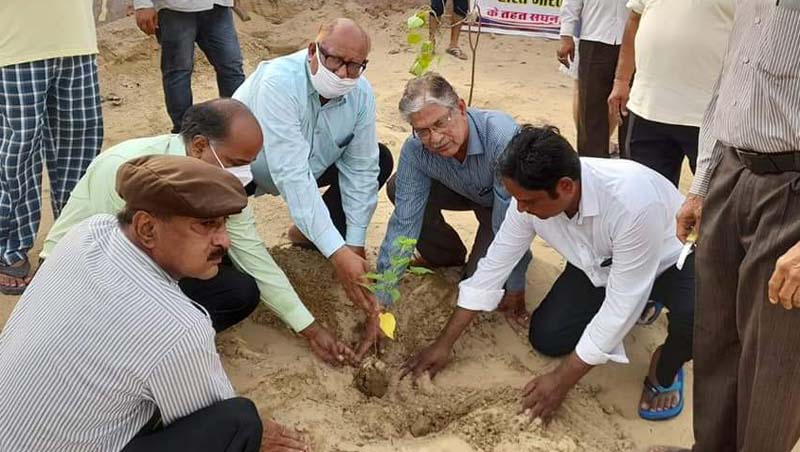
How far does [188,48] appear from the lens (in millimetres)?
4441

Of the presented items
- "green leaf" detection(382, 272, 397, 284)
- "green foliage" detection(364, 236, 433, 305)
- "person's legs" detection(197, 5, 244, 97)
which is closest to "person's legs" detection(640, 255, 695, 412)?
"green foliage" detection(364, 236, 433, 305)

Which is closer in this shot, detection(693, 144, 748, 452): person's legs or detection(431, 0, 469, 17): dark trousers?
detection(693, 144, 748, 452): person's legs

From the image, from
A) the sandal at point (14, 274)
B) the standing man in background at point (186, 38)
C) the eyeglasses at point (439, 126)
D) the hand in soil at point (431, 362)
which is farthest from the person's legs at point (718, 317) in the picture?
the standing man in background at point (186, 38)

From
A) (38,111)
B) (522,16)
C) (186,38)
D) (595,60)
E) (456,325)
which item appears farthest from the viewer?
(522,16)

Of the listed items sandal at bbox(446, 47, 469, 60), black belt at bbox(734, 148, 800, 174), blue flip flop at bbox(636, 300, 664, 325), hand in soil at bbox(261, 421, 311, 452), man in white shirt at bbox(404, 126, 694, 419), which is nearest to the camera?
black belt at bbox(734, 148, 800, 174)

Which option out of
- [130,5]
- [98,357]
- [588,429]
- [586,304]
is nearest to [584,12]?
[586,304]

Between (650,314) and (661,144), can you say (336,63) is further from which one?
(650,314)

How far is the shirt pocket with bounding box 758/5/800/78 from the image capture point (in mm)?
1764

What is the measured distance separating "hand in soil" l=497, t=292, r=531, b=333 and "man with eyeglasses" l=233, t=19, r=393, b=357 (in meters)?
0.64

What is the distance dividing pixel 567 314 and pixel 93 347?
73.6 inches

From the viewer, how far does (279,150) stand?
2.96 m

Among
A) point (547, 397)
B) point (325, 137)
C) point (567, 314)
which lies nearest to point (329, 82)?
point (325, 137)

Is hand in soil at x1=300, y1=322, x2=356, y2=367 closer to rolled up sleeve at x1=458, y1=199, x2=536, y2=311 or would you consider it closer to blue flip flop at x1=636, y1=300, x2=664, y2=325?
rolled up sleeve at x1=458, y1=199, x2=536, y2=311

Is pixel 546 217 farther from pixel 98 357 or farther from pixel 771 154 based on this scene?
pixel 98 357
